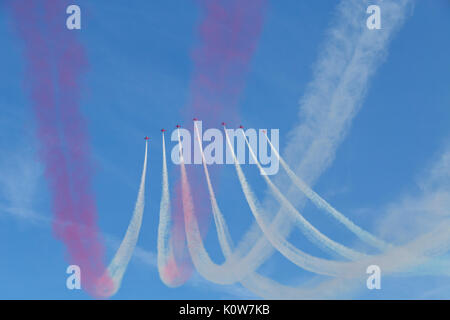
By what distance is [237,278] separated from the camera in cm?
3453

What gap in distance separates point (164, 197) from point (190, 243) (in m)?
2.38

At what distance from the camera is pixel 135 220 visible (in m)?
34.8
